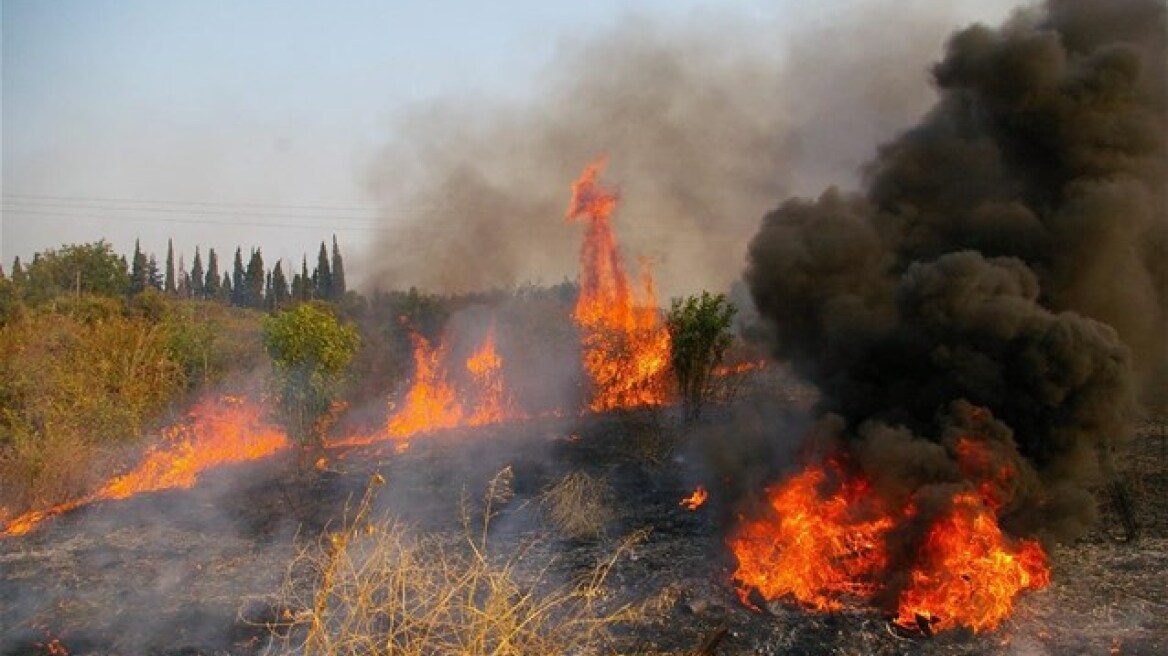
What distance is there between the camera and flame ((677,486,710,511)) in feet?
53.9

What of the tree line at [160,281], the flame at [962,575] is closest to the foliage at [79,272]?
→ the tree line at [160,281]

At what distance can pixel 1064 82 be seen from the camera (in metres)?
13.7

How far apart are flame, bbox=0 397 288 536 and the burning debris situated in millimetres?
15073

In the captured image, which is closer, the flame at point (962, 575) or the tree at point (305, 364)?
the flame at point (962, 575)

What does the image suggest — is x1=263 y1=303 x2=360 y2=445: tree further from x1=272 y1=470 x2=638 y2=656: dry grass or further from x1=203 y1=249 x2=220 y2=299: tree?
x1=203 y1=249 x2=220 y2=299: tree

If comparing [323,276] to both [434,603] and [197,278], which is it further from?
[434,603]

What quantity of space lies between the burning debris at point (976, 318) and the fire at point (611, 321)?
9.88 meters

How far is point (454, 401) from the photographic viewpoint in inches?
1072

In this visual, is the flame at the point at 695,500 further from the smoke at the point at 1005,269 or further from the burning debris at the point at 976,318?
the smoke at the point at 1005,269

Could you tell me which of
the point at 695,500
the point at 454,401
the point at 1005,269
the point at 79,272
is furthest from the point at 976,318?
the point at 79,272

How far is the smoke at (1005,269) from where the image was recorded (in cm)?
1127

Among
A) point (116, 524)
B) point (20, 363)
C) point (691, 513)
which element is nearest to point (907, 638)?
point (691, 513)

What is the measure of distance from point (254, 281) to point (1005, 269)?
3259 inches

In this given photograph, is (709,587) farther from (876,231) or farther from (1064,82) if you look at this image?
(1064,82)
